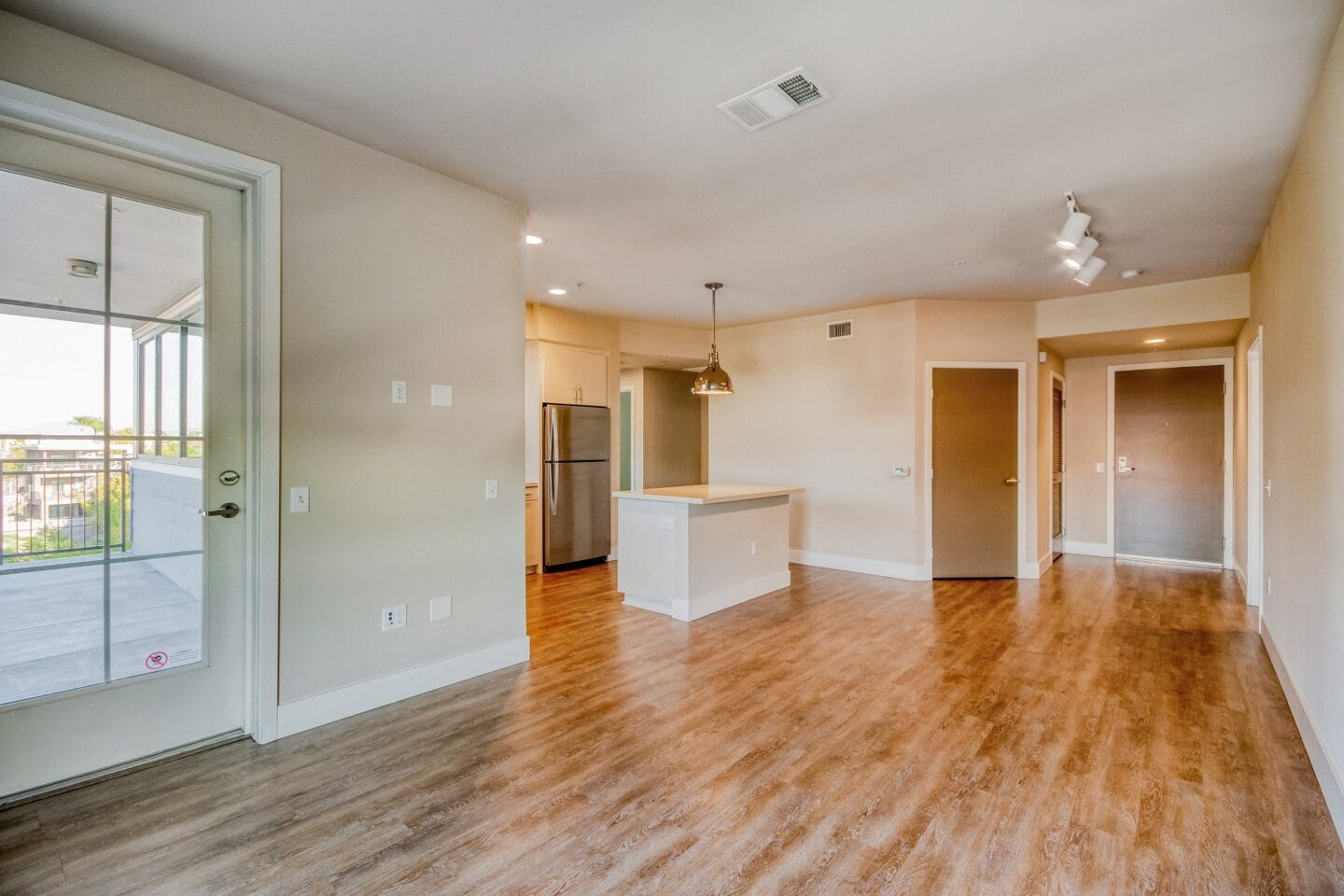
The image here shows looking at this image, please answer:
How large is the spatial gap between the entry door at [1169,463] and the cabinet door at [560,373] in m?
5.86

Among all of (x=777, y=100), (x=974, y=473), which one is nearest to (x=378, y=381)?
(x=777, y=100)

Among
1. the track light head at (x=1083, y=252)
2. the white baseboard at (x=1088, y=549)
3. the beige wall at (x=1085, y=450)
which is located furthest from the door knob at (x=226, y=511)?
the white baseboard at (x=1088, y=549)

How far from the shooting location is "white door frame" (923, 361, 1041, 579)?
18.8 feet

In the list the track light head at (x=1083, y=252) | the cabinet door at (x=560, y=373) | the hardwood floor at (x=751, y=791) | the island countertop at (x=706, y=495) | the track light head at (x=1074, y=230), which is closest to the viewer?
the hardwood floor at (x=751, y=791)

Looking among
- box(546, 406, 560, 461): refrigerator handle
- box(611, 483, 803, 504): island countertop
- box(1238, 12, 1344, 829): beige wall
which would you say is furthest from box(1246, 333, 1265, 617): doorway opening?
box(546, 406, 560, 461): refrigerator handle

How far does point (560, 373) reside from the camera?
621cm

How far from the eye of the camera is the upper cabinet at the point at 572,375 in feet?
20.1

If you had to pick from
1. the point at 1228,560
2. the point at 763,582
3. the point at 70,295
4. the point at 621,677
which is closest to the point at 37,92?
the point at 70,295

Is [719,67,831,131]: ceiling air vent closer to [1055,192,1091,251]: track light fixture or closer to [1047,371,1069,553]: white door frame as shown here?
[1055,192,1091,251]: track light fixture

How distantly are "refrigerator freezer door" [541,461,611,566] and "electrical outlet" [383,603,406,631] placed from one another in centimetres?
308

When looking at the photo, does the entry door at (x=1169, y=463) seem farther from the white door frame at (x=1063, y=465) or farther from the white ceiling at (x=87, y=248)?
the white ceiling at (x=87, y=248)

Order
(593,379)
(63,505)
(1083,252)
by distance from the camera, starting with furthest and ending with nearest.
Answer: (593,379) < (1083,252) < (63,505)

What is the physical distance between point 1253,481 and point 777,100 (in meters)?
4.87

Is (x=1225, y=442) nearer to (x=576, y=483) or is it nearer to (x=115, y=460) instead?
(x=576, y=483)
